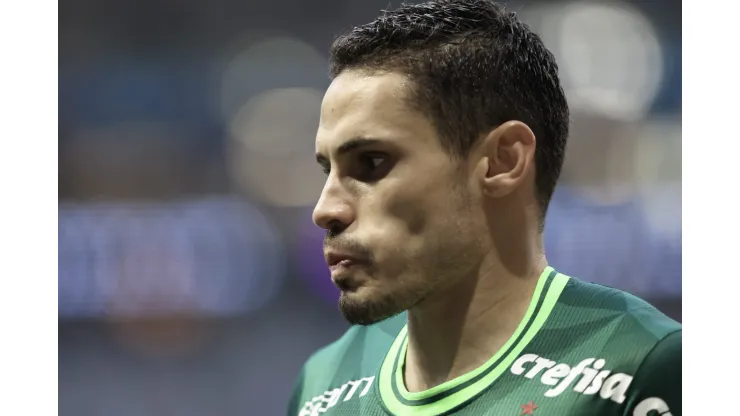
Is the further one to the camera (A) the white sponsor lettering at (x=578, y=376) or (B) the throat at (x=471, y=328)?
(B) the throat at (x=471, y=328)

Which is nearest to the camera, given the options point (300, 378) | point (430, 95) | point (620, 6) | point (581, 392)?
point (581, 392)

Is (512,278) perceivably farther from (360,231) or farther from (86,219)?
(86,219)

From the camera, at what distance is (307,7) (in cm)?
501

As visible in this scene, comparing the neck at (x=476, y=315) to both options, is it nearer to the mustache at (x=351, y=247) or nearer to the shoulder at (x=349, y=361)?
the mustache at (x=351, y=247)

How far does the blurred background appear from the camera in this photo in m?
4.57

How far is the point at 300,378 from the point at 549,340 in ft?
2.59

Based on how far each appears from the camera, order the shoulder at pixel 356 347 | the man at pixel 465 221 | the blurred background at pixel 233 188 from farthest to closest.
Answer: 1. the blurred background at pixel 233 188
2. the shoulder at pixel 356 347
3. the man at pixel 465 221

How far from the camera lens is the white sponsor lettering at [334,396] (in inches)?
81.7

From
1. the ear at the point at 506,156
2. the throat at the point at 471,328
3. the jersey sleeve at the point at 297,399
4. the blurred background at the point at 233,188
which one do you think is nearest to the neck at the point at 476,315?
the throat at the point at 471,328

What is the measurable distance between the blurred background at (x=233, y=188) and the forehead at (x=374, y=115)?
9.09 ft

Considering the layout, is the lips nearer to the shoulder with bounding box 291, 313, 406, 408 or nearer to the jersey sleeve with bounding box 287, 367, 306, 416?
the shoulder with bounding box 291, 313, 406, 408

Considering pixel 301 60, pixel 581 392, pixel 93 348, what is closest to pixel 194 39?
pixel 301 60

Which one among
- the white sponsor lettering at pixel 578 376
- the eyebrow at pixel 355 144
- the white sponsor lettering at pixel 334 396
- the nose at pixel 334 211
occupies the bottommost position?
the white sponsor lettering at pixel 334 396

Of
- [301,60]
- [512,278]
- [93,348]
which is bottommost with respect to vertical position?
[93,348]
